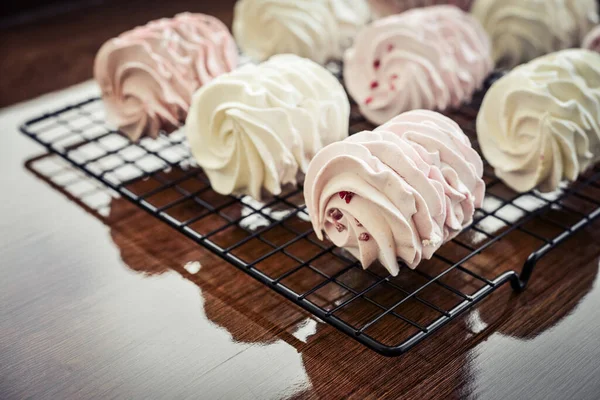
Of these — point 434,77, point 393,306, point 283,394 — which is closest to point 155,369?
point 283,394

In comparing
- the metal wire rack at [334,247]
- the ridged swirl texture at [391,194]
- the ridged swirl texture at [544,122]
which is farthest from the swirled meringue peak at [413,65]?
the ridged swirl texture at [391,194]

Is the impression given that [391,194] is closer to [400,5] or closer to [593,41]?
[593,41]

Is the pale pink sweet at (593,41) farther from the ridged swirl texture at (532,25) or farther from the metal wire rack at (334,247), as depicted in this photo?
the metal wire rack at (334,247)

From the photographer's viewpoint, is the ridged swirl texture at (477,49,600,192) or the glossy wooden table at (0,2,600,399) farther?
the ridged swirl texture at (477,49,600,192)

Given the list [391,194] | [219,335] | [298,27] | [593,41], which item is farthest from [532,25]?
[219,335]

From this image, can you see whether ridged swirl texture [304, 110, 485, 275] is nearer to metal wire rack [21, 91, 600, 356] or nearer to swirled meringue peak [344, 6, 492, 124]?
metal wire rack [21, 91, 600, 356]

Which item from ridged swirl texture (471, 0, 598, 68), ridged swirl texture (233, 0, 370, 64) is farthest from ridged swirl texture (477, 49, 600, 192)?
ridged swirl texture (233, 0, 370, 64)
